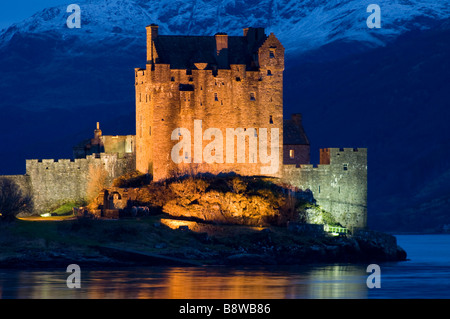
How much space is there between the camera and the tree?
107m

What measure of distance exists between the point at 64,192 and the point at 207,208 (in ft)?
59.7

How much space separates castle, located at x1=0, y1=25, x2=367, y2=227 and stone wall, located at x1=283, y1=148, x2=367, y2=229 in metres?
0.10

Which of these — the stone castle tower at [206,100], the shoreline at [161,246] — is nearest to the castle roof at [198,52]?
the stone castle tower at [206,100]

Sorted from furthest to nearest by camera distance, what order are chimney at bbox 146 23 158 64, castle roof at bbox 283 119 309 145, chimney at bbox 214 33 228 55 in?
castle roof at bbox 283 119 309 145
chimney at bbox 214 33 228 55
chimney at bbox 146 23 158 64

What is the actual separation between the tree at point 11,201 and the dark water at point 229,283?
10625 mm

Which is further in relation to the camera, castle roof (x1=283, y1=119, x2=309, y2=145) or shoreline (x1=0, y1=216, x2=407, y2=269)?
castle roof (x1=283, y1=119, x2=309, y2=145)

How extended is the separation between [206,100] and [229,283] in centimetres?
3066

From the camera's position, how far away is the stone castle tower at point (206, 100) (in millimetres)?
116188

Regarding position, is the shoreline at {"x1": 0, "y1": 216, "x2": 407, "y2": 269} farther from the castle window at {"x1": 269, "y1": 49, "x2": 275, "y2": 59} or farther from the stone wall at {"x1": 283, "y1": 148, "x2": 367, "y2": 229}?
the castle window at {"x1": 269, "y1": 49, "x2": 275, "y2": 59}

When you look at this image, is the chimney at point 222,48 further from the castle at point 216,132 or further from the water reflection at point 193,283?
the water reflection at point 193,283

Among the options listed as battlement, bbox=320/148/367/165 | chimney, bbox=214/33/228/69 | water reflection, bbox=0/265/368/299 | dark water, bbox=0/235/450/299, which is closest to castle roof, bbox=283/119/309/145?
battlement, bbox=320/148/367/165
